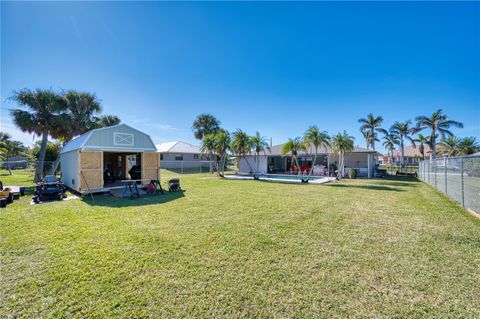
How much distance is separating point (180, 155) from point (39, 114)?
1824 centimetres

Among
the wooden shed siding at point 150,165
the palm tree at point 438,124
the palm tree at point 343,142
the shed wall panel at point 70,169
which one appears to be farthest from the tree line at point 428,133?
the shed wall panel at point 70,169

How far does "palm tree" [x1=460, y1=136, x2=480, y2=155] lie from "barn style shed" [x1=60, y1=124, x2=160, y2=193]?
43.0m

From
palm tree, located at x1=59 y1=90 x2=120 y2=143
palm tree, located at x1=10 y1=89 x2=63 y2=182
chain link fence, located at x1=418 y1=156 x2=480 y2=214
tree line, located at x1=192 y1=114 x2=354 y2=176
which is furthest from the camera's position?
palm tree, located at x1=59 y1=90 x2=120 y2=143

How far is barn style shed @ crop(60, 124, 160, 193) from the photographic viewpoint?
397 inches

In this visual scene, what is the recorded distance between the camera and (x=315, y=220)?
5852 millimetres

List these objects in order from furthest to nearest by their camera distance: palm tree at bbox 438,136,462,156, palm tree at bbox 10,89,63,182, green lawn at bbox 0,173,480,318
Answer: palm tree at bbox 438,136,462,156 < palm tree at bbox 10,89,63,182 < green lawn at bbox 0,173,480,318

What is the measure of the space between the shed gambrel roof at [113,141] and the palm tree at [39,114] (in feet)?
26.1

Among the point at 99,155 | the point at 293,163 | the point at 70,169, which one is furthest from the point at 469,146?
the point at 70,169

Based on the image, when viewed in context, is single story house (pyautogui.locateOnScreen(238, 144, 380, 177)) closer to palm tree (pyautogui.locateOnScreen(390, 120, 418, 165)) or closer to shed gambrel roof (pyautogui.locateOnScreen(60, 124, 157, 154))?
shed gambrel roof (pyautogui.locateOnScreen(60, 124, 157, 154))

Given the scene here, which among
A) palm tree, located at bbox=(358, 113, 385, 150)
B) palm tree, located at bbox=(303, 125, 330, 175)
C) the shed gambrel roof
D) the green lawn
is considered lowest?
the green lawn

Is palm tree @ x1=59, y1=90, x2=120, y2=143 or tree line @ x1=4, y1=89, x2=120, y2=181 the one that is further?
palm tree @ x1=59, y1=90, x2=120, y2=143

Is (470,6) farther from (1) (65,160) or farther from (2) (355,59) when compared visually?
(1) (65,160)

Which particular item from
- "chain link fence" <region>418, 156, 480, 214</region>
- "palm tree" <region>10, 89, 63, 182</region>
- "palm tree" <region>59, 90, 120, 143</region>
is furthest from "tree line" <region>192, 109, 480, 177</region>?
"palm tree" <region>10, 89, 63, 182</region>

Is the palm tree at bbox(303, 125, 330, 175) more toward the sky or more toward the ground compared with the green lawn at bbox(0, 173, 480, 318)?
more toward the sky
